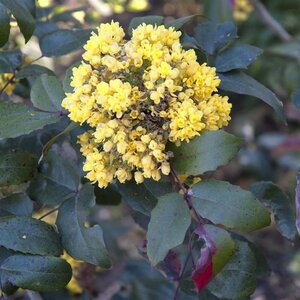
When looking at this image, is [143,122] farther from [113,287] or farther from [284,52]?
[284,52]

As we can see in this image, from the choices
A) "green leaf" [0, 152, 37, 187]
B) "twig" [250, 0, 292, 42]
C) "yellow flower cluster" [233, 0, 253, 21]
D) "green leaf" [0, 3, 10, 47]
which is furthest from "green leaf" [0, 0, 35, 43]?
"yellow flower cluster" [233, 0, 253, 21]

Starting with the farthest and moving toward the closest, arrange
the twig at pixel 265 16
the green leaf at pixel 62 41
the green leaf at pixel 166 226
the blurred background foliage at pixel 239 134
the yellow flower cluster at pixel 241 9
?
1. the yellow flower cluster at pixel 241 9
2. the twig at pixel 265 16
3. the blurred background foliage at pixel 239 134
4. the green leaf at pixel 62 41
5. the green leaf at pixel 166 226

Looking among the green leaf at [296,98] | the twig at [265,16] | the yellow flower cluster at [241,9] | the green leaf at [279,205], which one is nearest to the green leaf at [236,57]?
the green leaf at [296,98]

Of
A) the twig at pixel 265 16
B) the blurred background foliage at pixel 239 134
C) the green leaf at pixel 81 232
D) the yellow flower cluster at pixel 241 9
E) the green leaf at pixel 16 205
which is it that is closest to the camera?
the green leaf at pixel 81 232

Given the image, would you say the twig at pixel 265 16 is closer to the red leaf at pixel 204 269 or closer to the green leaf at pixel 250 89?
the green leaf at pixel 250 89

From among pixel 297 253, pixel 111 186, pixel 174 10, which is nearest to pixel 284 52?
pixel 297 253

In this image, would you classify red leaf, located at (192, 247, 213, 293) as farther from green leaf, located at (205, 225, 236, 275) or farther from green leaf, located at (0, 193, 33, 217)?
green leaf, located at (0, 193, 33, 217)
